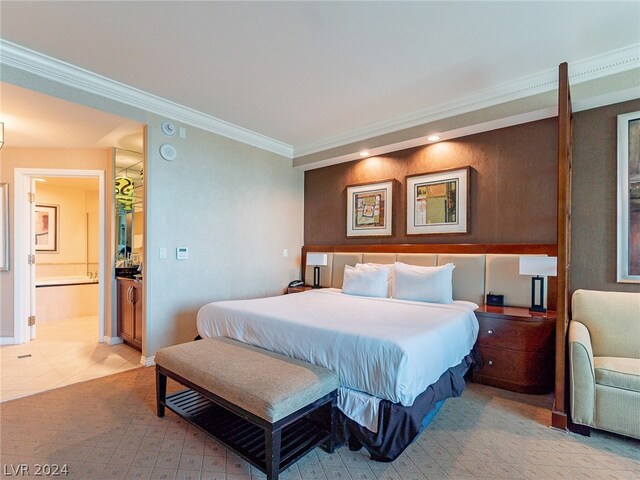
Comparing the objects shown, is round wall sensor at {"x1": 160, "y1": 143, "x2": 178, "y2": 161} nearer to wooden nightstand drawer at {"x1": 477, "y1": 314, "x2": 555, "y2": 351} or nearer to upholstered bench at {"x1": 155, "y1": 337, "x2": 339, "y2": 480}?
upholstered bench at {"x1": 155, "y1": 337, "x2": 339, "y2": 480}

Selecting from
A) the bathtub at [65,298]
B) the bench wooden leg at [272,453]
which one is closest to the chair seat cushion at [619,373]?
the bench wooden leg at [272,453]

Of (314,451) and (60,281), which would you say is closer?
(314,451)

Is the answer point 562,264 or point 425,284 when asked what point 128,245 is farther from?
point 562,264

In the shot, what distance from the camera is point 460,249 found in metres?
3.62

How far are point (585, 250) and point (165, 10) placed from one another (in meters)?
3.90

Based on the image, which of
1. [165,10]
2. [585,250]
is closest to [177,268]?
[165,10]

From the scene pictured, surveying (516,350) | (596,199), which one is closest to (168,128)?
(516,350)

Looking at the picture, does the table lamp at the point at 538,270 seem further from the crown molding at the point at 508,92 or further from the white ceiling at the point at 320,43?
the white ceiling at the point at 320,43

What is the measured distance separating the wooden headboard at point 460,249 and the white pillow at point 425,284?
29cm

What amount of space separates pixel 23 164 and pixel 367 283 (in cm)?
463

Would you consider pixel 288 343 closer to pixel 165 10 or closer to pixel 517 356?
pixel 517 356

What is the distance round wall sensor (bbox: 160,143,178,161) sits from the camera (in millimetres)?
3482

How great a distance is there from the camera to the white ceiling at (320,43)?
2.12 m

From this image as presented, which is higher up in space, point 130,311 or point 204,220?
point 204,220
